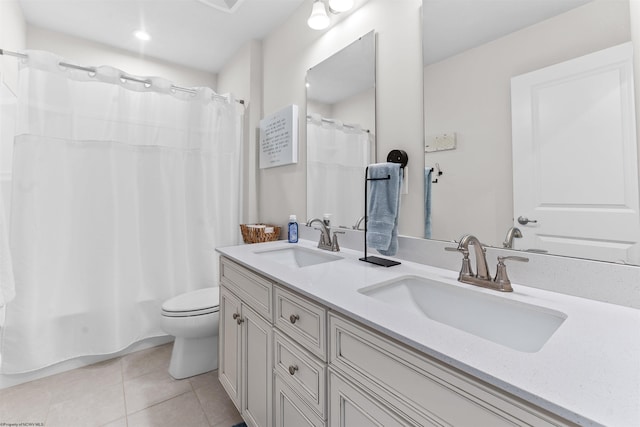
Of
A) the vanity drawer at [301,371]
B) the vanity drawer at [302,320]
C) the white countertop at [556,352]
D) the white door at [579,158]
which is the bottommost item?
the vanity drawer at [301,371]

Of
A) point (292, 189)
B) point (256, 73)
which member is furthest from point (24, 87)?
point (292, 189)

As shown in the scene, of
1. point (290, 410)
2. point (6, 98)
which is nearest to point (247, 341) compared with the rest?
point (290, 410)

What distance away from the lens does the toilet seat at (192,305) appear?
167 centimetres

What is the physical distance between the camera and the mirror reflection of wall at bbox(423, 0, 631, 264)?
0.82m

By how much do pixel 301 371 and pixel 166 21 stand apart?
2.48m

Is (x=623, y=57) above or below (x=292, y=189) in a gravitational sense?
above

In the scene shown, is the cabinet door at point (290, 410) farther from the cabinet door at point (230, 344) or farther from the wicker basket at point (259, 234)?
the wicker basket at point (259, 234)

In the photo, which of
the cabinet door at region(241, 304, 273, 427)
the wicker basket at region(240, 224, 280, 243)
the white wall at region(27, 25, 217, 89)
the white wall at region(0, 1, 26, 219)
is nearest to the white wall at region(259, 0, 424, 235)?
the wicker basket at region(240, 224, 280, 243)

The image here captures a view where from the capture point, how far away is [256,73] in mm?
2346

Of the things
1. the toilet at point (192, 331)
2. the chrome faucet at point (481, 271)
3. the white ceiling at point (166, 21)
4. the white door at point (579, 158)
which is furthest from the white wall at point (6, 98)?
the white door at point (579, 158)

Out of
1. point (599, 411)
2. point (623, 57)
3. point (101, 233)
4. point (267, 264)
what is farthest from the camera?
point (101, 233)

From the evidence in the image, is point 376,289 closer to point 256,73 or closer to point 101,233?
point 101,233

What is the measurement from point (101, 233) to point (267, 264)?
1.43 meters

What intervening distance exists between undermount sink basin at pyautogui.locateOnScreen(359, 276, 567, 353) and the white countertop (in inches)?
1.1
